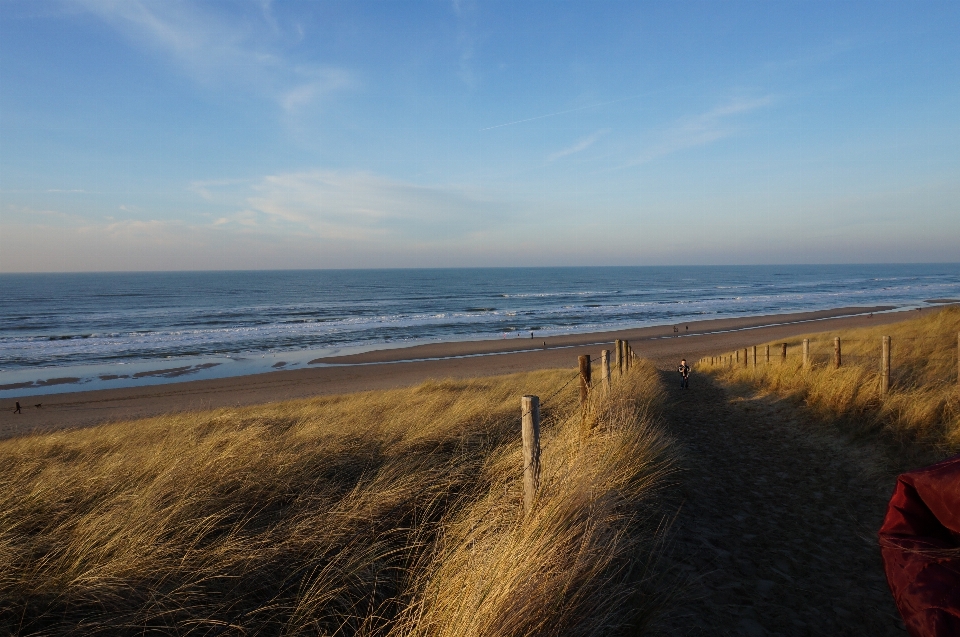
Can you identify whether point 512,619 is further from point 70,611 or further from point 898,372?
point 898,372

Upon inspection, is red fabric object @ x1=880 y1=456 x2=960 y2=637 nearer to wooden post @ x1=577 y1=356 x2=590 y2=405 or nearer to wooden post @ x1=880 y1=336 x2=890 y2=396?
wooden post @ x1=577 y1=356 x2=590 y2=405

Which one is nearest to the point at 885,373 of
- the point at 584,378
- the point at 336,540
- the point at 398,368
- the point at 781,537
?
the point at 584,378

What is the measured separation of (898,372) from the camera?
35.8 feet

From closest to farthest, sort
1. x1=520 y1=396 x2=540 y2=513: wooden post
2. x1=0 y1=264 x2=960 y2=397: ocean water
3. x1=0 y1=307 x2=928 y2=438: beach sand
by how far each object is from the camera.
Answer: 1. x1=520 y1=396 x2=540 y2=513: wooden post
2. x1=0 y1=307 x2=928 y2=438: beach sand
3. x1=0 y1=264 x2=960 y2=397: ocean water

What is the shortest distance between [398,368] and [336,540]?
2564 centimetres

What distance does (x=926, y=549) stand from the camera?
6.88ft

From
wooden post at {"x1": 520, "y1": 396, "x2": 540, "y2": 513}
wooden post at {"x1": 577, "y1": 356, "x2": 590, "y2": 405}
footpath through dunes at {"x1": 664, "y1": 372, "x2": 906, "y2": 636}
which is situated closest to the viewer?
A: footpath through dunes at {"x1": 664, "y1": 372, "x2": 906, "y2": 636}

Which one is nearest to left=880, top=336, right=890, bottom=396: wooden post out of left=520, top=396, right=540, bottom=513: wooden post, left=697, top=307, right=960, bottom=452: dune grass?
left=697, top=307, right=960, bottom=452: dune grass

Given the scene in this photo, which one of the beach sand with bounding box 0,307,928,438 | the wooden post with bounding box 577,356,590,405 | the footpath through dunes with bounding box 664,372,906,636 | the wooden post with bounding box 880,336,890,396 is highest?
the wooden post with bounding box 577,356,590,405

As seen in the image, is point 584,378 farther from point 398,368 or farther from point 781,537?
point 398,368

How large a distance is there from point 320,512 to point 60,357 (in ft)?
122

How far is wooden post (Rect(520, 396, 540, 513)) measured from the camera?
380cm

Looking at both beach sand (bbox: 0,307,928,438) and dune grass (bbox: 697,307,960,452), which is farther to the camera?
Answer: beach sand (bbox: 0,307,928,438)

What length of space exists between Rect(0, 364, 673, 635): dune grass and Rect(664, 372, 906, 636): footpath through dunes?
39 centimetres
